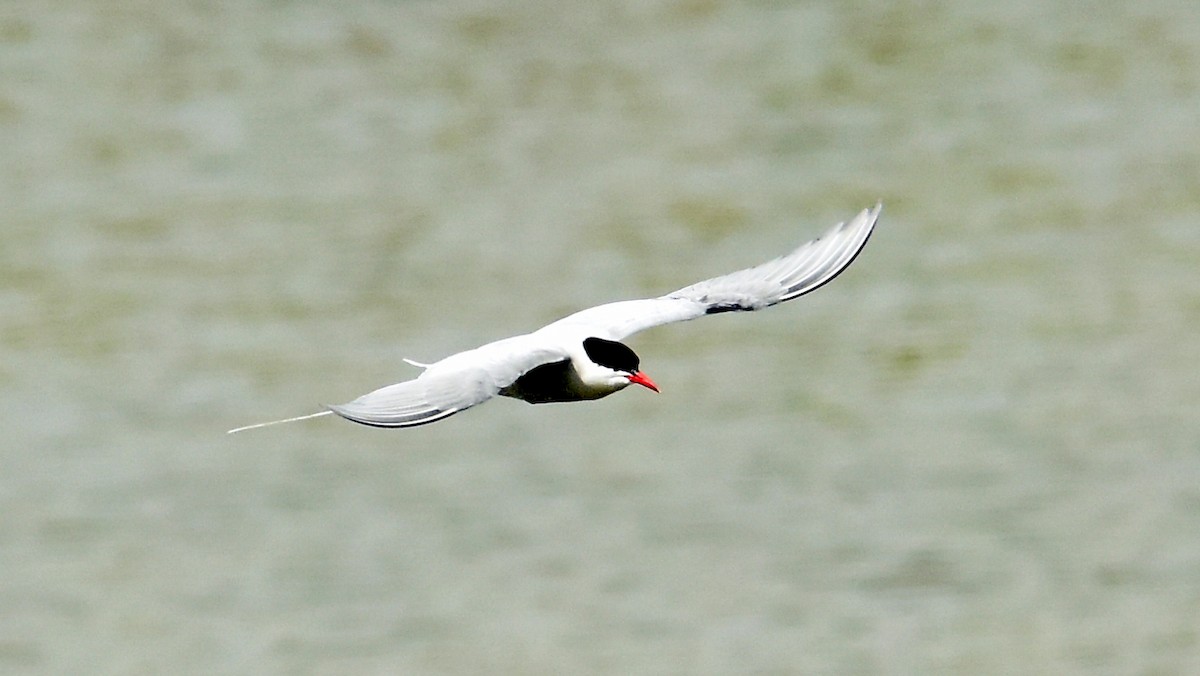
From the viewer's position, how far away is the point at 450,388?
4906 millimetres

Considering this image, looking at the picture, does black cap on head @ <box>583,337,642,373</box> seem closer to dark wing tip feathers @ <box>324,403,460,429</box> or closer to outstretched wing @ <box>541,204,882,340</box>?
outstretched wing @ <box>541,204,882,340</box>

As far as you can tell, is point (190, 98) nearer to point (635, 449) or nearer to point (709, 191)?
point (709, 191)

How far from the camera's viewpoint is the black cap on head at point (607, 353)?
549 centimetres

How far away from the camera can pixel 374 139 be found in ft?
42.8

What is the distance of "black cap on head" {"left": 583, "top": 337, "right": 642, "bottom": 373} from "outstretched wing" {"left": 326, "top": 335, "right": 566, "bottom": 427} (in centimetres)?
10

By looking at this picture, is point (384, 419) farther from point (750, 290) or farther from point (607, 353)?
point (750, 290)

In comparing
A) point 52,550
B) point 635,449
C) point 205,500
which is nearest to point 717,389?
point 635,449

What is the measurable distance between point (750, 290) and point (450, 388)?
1.27m

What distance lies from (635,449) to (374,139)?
3161 millimetres

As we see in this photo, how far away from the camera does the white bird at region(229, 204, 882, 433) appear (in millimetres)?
4797

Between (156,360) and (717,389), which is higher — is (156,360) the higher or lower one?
the higher one

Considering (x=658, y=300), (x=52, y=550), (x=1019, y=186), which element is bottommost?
(x=658, y=300)

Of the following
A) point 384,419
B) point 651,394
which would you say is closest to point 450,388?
point 384,419

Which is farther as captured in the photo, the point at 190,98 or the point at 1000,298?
the point at 190,98
